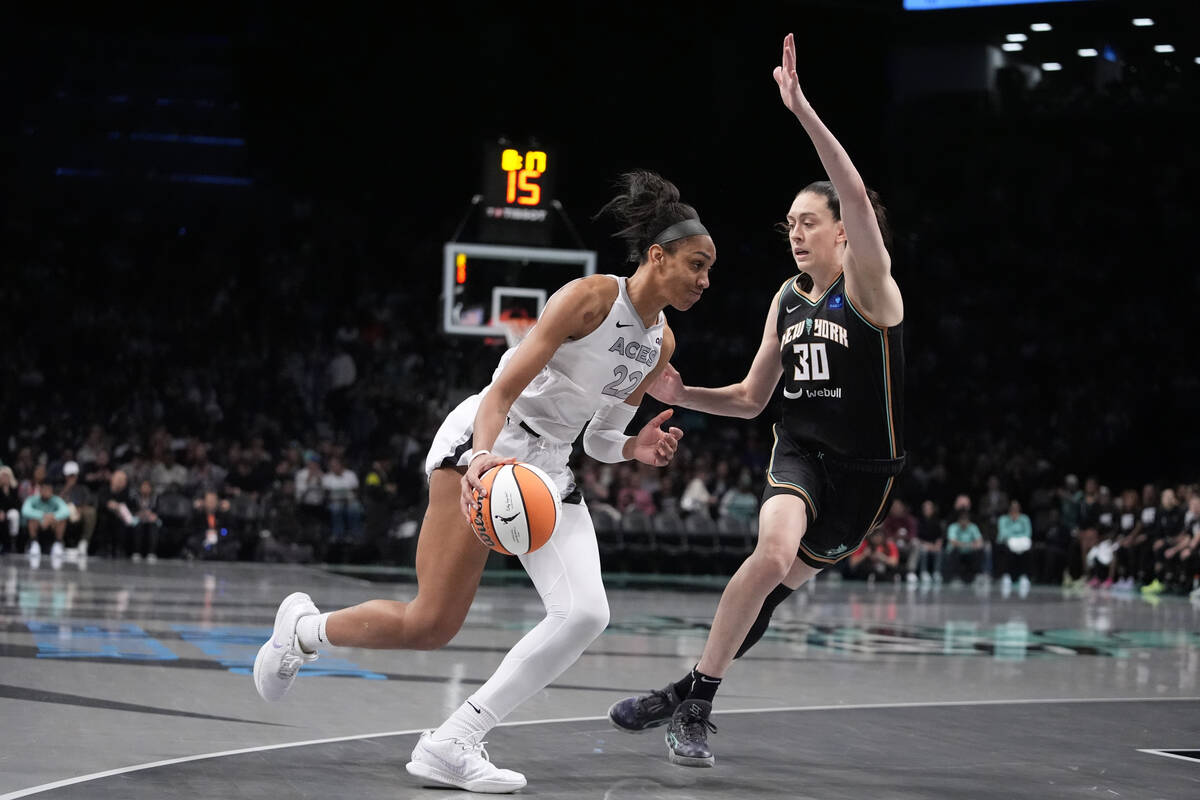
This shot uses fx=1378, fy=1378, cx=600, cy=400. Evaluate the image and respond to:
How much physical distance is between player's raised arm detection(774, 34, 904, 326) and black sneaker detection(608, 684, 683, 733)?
58.4 inches

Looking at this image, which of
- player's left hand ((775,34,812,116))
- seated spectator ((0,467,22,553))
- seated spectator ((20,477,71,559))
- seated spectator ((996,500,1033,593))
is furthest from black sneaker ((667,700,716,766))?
seated spectator ((996,500,1033,593))

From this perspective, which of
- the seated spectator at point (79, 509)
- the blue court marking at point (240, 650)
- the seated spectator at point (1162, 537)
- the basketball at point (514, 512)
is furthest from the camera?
the seated spectator at point (1162, 537)

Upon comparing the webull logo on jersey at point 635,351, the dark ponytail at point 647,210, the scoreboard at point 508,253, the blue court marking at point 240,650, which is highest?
the scoreboard at point 508,253

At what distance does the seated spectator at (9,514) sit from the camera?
52.5 feet

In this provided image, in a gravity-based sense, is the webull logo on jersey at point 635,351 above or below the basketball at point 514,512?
above

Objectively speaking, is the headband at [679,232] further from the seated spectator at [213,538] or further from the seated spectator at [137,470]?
the seated spectator at [137,470]

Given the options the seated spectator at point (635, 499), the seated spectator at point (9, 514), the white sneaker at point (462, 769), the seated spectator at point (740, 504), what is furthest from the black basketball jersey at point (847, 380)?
the seated spectator at point (9, 514)

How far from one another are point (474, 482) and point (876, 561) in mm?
14510

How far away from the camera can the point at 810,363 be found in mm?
4836

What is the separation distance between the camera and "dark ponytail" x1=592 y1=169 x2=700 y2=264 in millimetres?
4492

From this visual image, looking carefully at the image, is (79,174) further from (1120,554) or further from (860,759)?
(860,759)

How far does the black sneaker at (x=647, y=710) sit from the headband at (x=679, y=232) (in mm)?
1515

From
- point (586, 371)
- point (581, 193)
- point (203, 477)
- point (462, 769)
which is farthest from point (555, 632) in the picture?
point (581, 193)

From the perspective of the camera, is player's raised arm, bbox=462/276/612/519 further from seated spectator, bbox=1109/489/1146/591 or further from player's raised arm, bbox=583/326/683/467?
seated spectator, bbox=1109/489/1146/591
